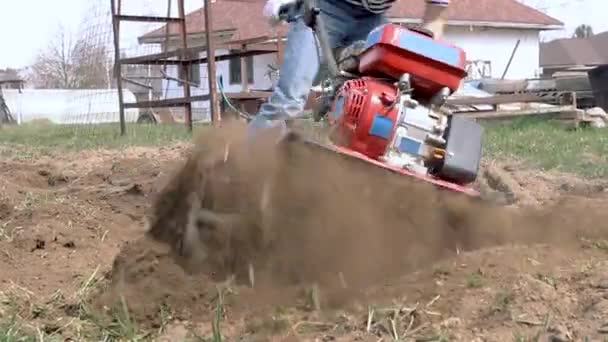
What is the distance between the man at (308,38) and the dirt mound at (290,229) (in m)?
0.39

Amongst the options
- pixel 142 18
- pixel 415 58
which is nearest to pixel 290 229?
pixel 415 58

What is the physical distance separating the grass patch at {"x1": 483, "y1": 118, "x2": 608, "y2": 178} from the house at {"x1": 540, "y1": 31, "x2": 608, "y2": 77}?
116 feet

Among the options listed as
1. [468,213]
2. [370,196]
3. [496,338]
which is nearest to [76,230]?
[370,196]

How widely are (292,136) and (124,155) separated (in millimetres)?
5503

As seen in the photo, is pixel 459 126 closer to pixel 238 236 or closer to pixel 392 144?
pixel 392 144

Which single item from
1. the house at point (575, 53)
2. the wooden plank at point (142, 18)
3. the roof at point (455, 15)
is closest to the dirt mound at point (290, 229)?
the wooden plank at point (142, 18)

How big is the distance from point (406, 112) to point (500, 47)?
3394 centimetres

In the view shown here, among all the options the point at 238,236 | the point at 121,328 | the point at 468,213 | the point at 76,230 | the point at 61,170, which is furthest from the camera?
the point at 61,170

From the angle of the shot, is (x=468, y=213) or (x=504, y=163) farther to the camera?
(x=504, y=163)

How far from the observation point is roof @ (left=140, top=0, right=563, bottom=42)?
33.5 m

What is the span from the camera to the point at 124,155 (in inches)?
344

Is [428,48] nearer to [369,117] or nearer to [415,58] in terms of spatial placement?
[415,58]

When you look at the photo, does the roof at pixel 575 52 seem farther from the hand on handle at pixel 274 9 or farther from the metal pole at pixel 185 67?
the hand on handle at pixel 274 9

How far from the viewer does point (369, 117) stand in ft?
12.6
